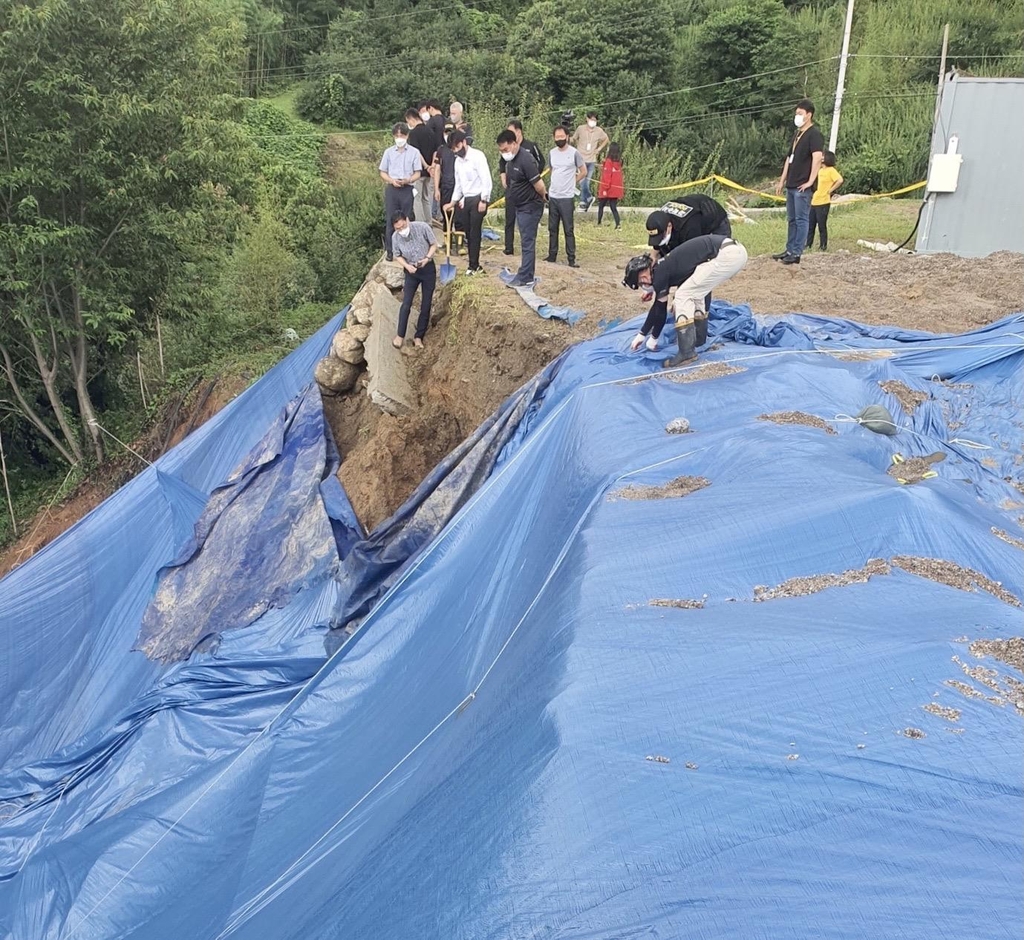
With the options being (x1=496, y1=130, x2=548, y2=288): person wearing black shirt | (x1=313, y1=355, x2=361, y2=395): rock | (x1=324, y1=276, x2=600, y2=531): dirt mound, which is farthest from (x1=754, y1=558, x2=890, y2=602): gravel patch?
(x1=313, y1=355, x2=361, y2=395): rock

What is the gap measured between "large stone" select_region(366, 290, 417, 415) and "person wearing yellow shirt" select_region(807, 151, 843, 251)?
4.94 meters

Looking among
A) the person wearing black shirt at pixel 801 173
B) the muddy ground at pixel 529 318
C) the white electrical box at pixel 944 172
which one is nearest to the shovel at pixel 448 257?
the muddy ground at pixel 529 318

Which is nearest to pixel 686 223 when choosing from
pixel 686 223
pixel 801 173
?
pixel 686 223

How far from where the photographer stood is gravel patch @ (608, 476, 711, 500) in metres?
3.75

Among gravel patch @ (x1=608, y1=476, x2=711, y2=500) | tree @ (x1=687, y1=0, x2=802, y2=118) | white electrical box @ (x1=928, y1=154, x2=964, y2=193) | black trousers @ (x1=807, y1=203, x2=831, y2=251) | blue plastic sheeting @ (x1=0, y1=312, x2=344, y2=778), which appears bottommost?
blue plastic sheeting @ (x1=0, y1=312, x2=344, y2=778)

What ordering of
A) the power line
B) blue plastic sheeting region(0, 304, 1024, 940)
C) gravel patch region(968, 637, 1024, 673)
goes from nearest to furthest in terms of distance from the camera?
1. blue plastic sheeting region(0, 304, 1024, 940)
2. gravel patch region(968, 637, 1024, 673)
3. the power line

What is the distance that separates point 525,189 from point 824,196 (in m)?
4.43

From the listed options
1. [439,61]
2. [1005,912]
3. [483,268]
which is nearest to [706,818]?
[1005,912]

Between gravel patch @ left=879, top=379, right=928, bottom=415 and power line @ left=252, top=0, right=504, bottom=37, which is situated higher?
power line @ left=252, top=0, right=504, bottom=37

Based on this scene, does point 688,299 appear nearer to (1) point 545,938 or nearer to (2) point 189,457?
(1) point 545,938

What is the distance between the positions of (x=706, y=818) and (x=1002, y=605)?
138cm

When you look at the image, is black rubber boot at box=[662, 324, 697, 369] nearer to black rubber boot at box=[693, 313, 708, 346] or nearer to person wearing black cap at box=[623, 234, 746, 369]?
person wearing black cap at box=[623, 234, 746, 369]

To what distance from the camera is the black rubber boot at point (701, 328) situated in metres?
5.69

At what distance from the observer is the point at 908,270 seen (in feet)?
29.0
